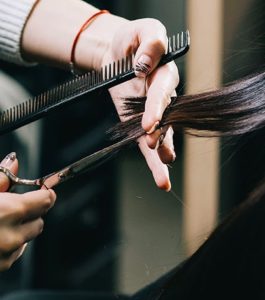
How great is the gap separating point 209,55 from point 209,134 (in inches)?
22.7

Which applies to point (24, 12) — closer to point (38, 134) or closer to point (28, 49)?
point (28, 49)

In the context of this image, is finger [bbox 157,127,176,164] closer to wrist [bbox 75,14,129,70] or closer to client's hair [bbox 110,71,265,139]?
client's hair [bbox 110,71,265,139]

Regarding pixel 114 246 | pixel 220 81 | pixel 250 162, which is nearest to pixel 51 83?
pixel 114 246

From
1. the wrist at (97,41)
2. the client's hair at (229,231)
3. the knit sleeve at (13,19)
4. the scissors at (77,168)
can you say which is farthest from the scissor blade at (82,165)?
the knit sleeve at (13,19)

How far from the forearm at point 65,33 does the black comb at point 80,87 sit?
0.63ft

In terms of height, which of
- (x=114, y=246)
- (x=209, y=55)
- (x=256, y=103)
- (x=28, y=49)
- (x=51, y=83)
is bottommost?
(x=114, y=246)

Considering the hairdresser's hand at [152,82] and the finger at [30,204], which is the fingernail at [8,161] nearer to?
the finger at [30,204]

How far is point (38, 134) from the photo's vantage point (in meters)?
1.81

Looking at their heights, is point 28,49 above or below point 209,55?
above

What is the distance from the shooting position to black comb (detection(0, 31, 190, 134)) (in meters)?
0.82

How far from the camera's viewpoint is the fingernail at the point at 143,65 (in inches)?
32.2

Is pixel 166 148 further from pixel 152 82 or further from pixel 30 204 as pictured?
pixel 30 204

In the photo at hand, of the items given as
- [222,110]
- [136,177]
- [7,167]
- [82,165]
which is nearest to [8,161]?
[7,167]

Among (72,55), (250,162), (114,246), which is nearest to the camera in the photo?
(250,162)
